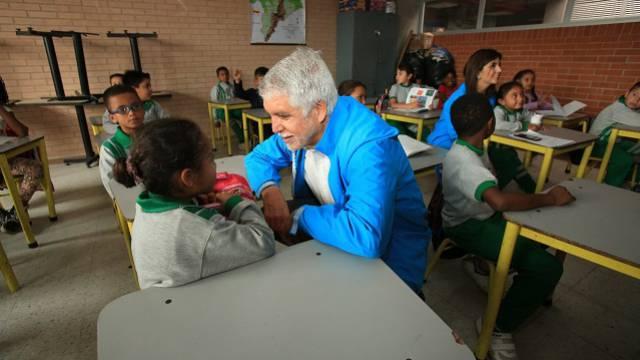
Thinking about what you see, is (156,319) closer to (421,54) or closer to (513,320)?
(513,320)

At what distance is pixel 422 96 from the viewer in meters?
3.99

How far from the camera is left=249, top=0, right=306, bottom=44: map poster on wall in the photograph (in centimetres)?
A: 581

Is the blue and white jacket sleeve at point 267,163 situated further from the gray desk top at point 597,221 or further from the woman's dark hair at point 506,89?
the woman's dark hair at point 506,89

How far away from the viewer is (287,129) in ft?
3.63

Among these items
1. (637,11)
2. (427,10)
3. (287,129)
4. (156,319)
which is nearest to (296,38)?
(427,10)

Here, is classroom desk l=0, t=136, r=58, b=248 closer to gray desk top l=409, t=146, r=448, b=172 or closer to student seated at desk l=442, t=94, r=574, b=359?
gray desk top l=409, t=146, r=448, b=172

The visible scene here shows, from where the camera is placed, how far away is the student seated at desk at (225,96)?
206 inches

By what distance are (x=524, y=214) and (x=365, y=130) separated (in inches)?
30.9

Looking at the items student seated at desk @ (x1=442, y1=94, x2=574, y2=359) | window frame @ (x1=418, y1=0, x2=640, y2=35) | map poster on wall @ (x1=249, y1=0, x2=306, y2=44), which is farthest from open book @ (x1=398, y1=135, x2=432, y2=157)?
map poster on wall @ (x1=249, y1=0, x2=306, y2=44)

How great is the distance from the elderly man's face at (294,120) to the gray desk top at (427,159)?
1.00 m

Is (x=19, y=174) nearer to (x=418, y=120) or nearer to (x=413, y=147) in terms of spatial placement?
(x=413, y=147)

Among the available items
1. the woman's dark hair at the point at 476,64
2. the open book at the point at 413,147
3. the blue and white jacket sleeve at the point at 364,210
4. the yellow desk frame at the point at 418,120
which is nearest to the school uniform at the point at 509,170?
the woman's dark hair at the point at 476,64

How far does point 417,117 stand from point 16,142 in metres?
3.43

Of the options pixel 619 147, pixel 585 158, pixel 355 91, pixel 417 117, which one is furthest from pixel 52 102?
pixel 619 147
